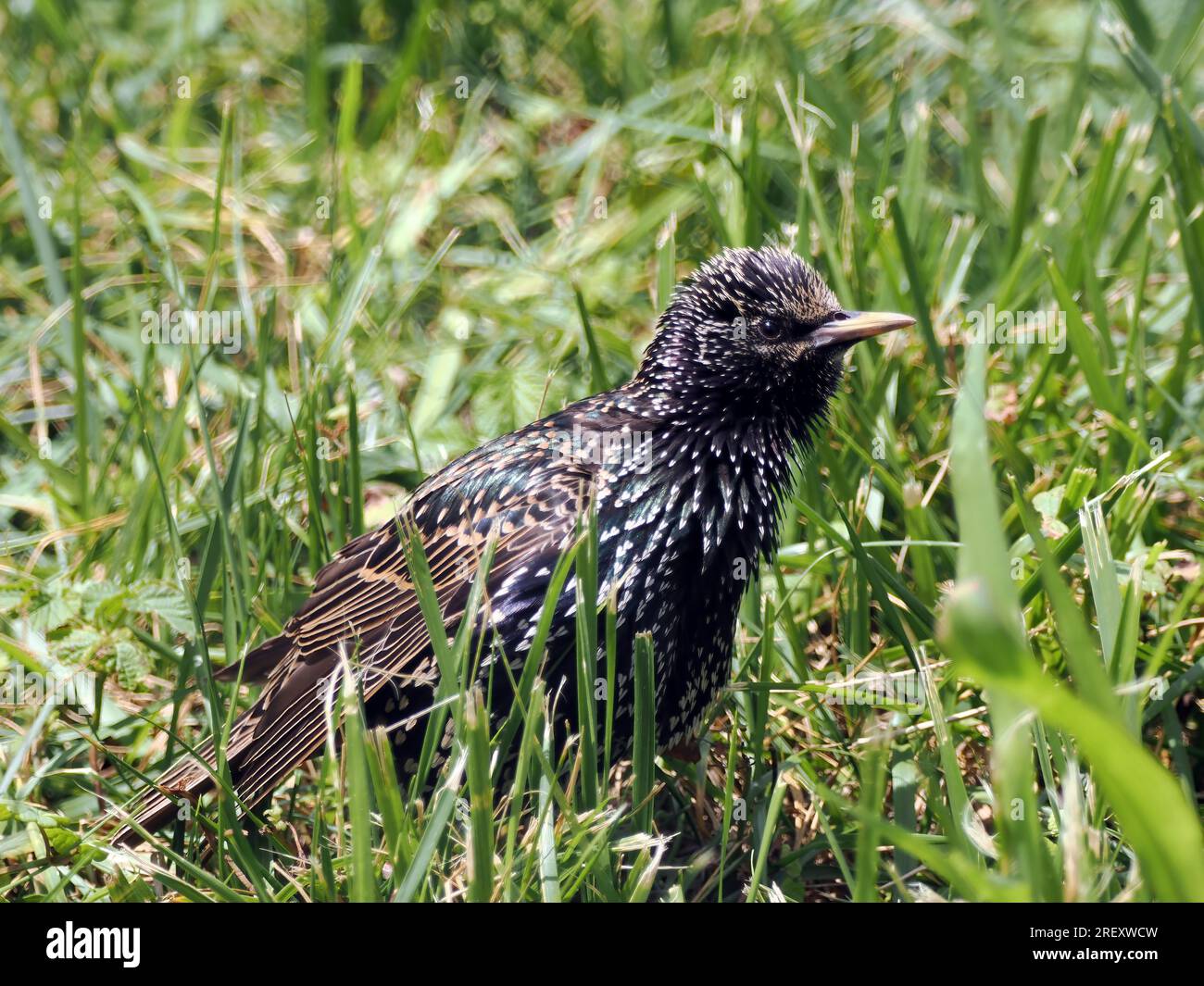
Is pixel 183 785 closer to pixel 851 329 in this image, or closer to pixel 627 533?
pixel 627 533

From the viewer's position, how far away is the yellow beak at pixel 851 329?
10.1 ft

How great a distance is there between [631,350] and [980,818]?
181cm

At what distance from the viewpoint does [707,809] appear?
327 centimetres

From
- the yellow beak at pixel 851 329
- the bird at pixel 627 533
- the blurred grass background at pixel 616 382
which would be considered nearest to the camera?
the blurred grass background at pixel 616 382

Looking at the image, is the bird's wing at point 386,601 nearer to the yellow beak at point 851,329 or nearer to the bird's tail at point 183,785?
the bird's tail at point 183,785

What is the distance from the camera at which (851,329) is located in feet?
10.2

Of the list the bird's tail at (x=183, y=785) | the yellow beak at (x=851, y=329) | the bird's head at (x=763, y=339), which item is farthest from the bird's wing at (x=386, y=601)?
the yellow beak at (x=851, y=329)

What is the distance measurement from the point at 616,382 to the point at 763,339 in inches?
46.8

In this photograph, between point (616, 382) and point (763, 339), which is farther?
point (616, 382)

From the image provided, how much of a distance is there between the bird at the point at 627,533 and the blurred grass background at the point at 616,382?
146 millimetres

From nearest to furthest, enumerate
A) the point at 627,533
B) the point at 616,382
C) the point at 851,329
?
the point at 627,533
the point at 851,329
the point at 616,382

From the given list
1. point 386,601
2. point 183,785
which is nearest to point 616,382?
point 386,601

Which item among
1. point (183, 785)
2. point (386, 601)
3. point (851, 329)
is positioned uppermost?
point (851, 329)

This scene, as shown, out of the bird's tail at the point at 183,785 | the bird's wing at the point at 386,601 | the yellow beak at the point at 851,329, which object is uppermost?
the yellow beak at the point at 851,329
